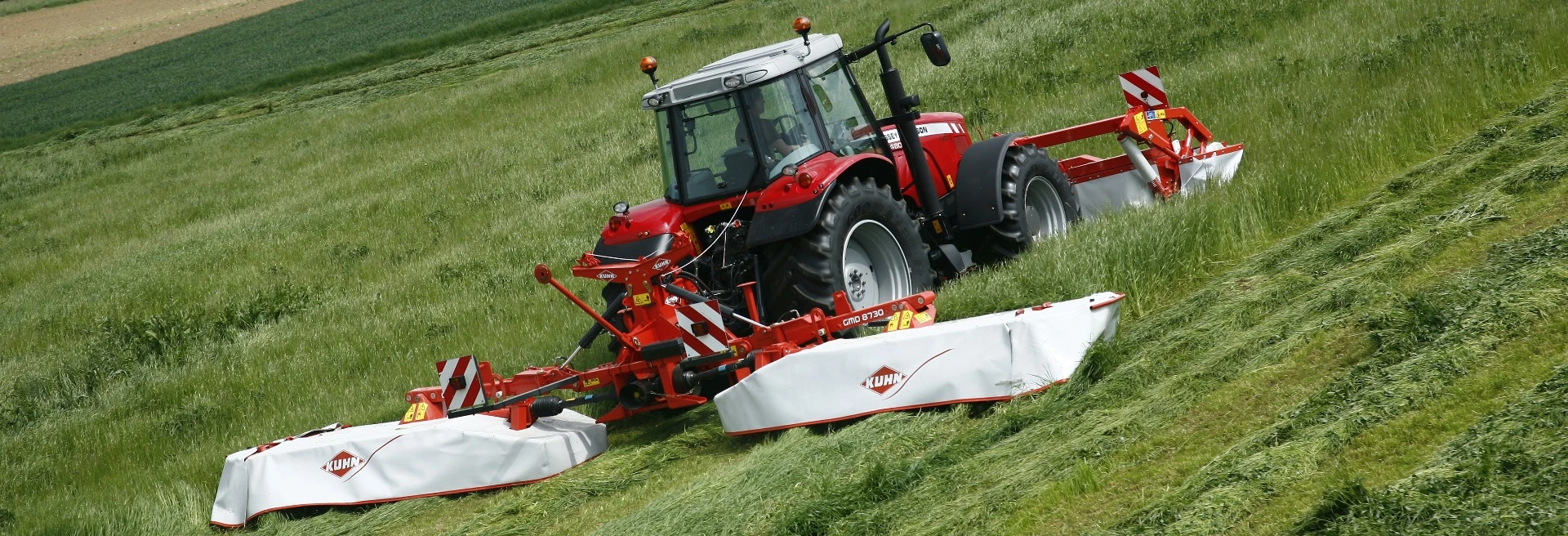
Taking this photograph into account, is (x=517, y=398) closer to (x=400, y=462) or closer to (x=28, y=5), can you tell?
(x=400, y=462)

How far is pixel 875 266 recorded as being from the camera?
774 cm

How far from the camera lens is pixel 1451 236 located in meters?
6.09

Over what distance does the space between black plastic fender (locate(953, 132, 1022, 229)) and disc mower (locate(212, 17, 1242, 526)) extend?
0.01 meters

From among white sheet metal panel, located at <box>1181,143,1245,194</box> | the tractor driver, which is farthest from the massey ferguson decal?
white sheet metal panel, located at <box>1181,143,1245,194</box>

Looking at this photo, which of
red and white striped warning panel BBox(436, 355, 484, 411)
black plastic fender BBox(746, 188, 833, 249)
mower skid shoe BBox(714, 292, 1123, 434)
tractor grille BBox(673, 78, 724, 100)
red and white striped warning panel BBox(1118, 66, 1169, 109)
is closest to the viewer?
mower skid shoe BBox(714, 292, 1123, 434)

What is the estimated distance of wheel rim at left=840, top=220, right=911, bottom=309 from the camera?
753 centimetres

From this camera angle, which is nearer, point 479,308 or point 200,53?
point 479,308

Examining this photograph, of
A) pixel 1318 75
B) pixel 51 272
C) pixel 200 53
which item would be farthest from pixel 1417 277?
pixel 200 53

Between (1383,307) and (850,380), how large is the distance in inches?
91.1

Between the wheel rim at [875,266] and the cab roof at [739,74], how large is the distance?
109 centimetres

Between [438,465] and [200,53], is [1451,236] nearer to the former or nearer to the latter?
[438,465]

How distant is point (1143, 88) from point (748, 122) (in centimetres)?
395

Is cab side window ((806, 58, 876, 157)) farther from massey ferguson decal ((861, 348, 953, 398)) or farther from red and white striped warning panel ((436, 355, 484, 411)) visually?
red and white striped warning panel ((436, 355, 484, 411))

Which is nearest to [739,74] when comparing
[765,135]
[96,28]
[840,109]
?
[765,135]
